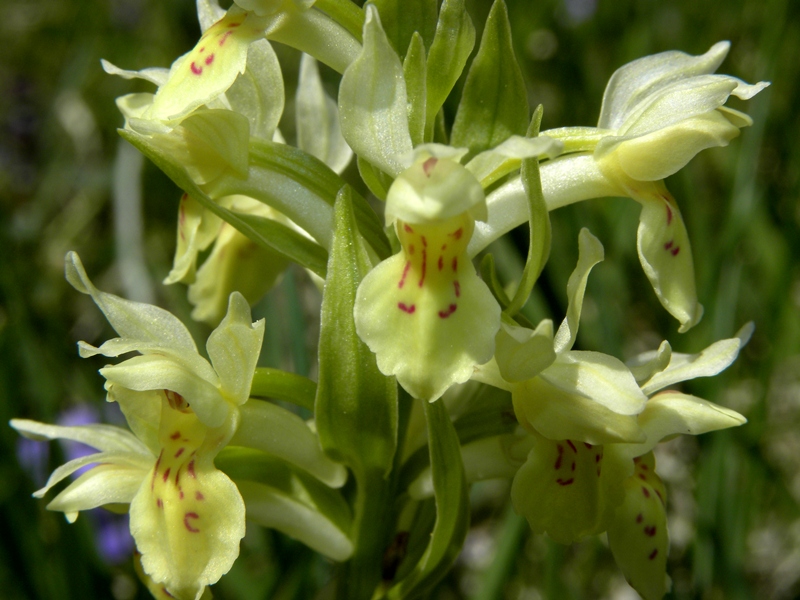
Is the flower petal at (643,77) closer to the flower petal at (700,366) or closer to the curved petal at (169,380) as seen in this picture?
the flower petal at (700,366)

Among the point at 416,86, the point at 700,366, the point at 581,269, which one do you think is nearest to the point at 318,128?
the point at 416,86

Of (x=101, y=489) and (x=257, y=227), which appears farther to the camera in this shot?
(x=257, y=227)

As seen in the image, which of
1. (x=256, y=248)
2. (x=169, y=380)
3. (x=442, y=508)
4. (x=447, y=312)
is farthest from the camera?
(x=256, y=248)

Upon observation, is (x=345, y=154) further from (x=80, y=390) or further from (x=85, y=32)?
(x=85, y=32)

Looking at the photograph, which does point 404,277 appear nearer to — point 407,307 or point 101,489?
point 407,307

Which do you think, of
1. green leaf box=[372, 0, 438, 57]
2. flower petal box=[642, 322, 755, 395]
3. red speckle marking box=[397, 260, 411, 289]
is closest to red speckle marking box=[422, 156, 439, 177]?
red speckle marking box=[397, 260, 411, 289]

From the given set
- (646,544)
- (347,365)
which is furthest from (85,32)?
(646,544)
